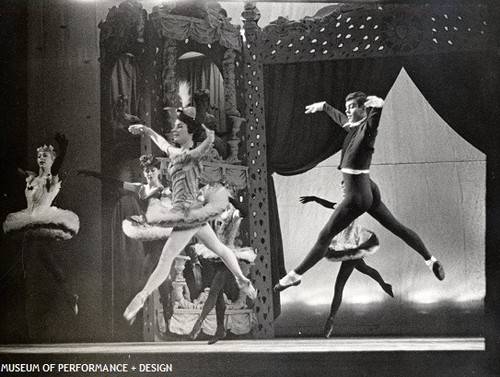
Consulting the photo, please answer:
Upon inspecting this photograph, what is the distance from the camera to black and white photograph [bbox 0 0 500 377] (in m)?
4.98

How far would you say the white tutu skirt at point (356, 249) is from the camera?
5.04 m

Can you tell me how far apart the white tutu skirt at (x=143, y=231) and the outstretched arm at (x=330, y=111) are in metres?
1.38

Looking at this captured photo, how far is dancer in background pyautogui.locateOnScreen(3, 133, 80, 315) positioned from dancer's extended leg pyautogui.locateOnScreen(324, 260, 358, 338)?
6.40 feet

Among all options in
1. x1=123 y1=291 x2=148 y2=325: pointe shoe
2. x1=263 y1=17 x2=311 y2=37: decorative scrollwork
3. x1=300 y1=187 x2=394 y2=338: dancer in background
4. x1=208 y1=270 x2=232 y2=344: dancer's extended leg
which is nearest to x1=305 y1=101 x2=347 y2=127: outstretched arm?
x1=263 y1=17 x2=311 y2=37: decorative scrollwork

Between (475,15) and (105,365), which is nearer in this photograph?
(105,365)

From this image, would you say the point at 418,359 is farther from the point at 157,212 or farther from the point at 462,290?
the point at 157,212

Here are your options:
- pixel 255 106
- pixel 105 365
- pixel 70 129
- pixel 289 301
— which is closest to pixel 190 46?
pixel 255 106

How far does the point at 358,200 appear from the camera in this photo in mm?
5066

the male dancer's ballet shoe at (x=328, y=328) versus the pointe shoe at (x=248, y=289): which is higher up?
the pointe shoe at (x=248, y=289)

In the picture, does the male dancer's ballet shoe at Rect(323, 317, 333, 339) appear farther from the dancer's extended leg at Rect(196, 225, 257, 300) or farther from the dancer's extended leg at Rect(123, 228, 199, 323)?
the dancer's extended leg at Rect(123, 228, 199, 323)

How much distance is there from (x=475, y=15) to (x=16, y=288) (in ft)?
13.0

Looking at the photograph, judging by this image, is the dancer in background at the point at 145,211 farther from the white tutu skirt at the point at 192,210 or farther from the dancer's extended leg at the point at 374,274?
the dancer's extended leg at the point at 374,274

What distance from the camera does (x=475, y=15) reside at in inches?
204

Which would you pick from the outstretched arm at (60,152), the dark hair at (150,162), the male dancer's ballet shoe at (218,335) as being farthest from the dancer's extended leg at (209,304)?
the outstretched arm at (60,152)
